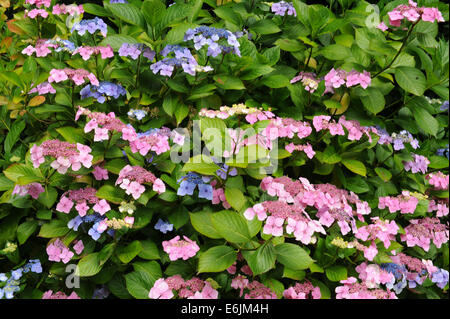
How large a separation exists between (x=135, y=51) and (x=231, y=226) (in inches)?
37.2

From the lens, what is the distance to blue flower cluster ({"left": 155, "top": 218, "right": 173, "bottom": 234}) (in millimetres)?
1757

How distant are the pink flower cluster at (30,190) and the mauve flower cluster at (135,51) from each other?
0.72 meters

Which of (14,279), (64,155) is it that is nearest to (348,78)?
(64,155)

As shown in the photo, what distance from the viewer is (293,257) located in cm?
159

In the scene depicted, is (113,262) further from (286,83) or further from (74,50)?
(286,83)

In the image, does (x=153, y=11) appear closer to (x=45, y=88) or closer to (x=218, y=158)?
(x=45, y=88)

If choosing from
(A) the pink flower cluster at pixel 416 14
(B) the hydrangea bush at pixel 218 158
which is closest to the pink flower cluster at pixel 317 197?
(B) the hydrangea bush at pixel 218 158

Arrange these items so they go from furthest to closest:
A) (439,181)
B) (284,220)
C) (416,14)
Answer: (439,181), (416,14), (284,220)

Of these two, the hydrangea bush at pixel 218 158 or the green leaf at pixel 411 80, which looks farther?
the green leaf at pixel 411 80

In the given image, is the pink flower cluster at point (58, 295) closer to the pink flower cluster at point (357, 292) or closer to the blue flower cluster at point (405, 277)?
the pink flower cluster at point (357, 292)

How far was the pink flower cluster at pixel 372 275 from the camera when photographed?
1779 millimetres

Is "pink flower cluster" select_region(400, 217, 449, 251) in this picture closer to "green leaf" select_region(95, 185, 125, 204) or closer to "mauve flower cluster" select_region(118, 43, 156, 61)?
"green leaf" select_region(95, 185, 125, 204)

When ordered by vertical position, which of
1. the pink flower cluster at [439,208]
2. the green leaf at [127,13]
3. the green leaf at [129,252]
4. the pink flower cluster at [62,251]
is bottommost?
Answer: the pink flower cluster at [439,208]

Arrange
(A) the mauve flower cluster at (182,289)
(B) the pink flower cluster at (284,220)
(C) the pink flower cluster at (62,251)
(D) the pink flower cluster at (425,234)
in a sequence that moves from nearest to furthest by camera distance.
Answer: (B) the pink flower cluster at (284,220) < (A) the mauve flower cluster at (182,289) < (C) the pink flower cluster at (62,251) < (D) the pink flower cluster at (425,234)
